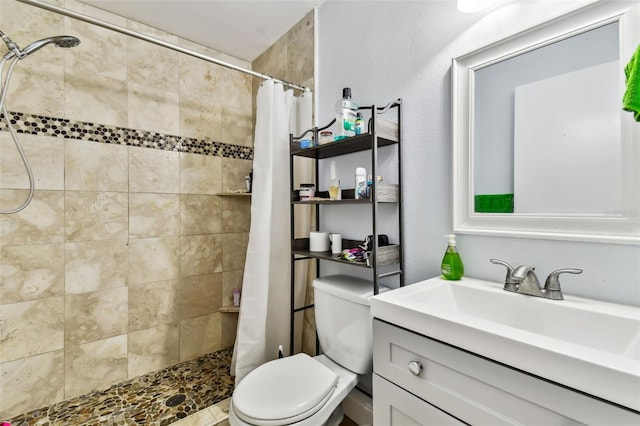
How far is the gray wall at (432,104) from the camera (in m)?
0.84

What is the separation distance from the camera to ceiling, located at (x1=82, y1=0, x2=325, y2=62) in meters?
1.72

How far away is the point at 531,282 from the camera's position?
0.88 metres

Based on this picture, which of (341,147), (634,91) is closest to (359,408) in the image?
(341,147)

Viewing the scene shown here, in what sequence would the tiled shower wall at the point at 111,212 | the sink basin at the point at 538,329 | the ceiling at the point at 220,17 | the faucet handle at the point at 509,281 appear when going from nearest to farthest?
the sink basin at the point at 538,329 < the faucet handle at the point at 509,281 < the tiled shower wall at the point at 111,212 < the ceiling at the point at 220,17

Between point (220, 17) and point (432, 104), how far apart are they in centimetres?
152

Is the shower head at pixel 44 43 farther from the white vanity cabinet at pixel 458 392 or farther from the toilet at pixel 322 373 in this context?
the white vanity cabinet at pixel 458 392

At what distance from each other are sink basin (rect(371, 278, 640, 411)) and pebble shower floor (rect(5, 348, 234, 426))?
1.34 metres

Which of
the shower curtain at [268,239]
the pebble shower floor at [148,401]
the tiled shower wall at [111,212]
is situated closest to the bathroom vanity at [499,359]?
the shower curtain at [268,239]

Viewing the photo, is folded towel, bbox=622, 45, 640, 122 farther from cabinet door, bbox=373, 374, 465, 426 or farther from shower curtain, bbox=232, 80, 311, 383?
shower curtain, bbox=232, 80, 311, 383

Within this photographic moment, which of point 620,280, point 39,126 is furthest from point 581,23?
point 39,126

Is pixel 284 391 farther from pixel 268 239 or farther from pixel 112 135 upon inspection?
pixel 112 135

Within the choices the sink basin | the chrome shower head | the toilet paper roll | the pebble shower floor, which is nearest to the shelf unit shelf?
the toilet paper roll

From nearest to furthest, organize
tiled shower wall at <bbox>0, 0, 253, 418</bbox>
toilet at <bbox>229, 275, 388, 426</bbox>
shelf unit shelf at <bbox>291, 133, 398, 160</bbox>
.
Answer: toilet at <bbox>229, 275, 388, 426</bbox> → shelf unit shelf at <bbox>291, 133, 398, 160</bbox> → tiled shower wall at <bbox>0, 0, 253, 418</bbox>

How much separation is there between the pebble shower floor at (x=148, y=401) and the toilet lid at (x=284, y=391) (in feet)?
2.15
